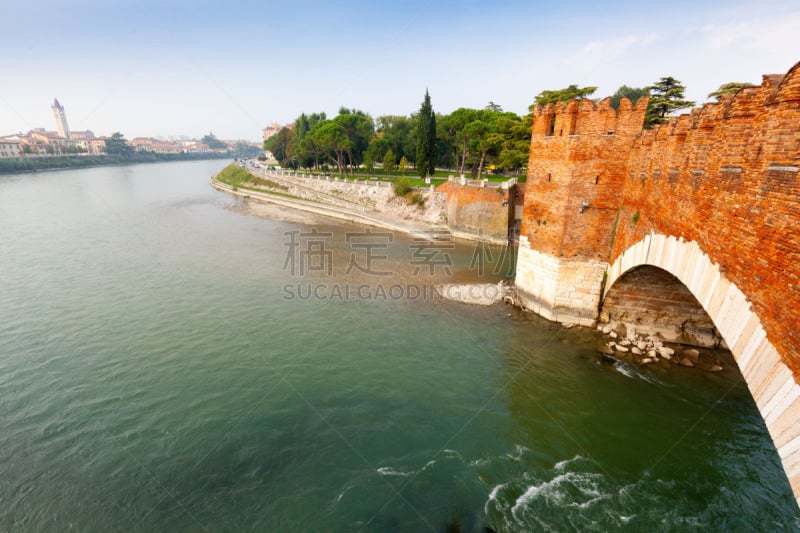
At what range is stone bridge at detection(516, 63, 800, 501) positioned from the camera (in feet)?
16.1

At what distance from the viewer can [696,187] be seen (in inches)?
296

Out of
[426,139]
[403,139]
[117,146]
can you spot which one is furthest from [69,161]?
[426,139]

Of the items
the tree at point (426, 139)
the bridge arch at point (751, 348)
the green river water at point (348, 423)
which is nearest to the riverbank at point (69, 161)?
the green river water at point (348, 423)

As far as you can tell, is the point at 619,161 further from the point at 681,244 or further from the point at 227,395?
the point at 227,395

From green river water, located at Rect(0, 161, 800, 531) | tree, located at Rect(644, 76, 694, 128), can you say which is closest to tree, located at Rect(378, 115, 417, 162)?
tree, located at Rect(644, 76, 694, 128)

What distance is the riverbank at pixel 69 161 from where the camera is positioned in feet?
256

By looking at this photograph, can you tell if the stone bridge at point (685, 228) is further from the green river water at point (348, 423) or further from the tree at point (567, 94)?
the tree at point (567, 94)

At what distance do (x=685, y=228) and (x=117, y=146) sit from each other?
154 m

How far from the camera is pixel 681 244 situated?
8078mm

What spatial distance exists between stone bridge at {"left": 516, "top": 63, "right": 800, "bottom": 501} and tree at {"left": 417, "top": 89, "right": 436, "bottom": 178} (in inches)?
978

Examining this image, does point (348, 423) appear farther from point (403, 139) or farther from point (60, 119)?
point (60, 119)

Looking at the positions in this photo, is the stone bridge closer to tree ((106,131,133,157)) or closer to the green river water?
the green river water

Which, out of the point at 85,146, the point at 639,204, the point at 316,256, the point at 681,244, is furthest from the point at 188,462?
the point at 85,146

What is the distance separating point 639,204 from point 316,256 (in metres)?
18.8
